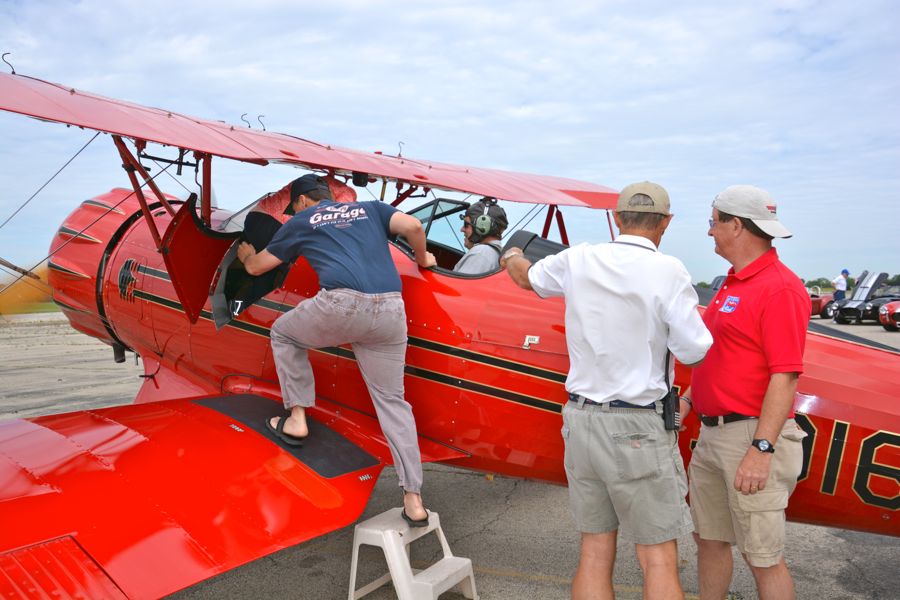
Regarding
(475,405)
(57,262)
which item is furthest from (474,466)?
(57,262)

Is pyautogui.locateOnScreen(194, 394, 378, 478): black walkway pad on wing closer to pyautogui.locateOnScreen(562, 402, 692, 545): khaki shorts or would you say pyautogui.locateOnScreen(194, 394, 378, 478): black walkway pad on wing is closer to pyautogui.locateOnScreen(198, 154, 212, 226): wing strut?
pyautogui.locateOnScreen(198, 154, 212, 226): wing strut

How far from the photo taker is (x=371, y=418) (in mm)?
3818

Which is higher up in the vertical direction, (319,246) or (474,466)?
(319,246)

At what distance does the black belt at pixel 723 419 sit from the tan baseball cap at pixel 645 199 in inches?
33.6

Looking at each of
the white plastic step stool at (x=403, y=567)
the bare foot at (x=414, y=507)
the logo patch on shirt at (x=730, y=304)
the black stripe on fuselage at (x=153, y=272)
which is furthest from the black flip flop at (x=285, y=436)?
the logo patch on shirt at (x=730, y=304)

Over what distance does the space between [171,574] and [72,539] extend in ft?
1.42

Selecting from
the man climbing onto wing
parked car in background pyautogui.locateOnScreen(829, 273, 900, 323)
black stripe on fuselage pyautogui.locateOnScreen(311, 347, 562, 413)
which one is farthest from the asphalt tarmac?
parked car in background pyautogui.locateOnScreen(829, 273, 900, 323)

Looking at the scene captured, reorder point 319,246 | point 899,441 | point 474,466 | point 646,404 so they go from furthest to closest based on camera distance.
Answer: point 474,466, point 319,246, point 899,441, point 646,404

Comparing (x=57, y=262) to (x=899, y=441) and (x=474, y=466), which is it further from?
(x=899, y=441)

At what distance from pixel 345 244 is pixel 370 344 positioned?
0.51 metres

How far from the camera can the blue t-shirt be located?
126 inches

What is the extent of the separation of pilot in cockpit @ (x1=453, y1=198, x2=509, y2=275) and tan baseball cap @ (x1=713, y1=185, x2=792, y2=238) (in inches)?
55.0

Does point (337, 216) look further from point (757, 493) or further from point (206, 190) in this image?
point (757, 493)

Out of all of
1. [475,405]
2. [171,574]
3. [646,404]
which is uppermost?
[646,404]
